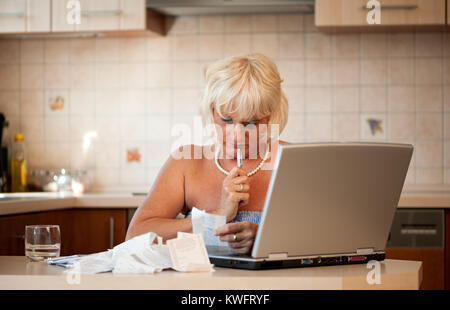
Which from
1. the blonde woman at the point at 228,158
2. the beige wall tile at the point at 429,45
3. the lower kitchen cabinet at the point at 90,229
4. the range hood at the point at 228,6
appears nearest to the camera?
the blonde woman at the point at 228,158

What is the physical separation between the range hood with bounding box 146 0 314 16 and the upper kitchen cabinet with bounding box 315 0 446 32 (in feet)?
0.35

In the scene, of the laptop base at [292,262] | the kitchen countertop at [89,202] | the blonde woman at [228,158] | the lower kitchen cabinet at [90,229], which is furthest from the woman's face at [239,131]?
the lower kitchen cabinet at [90,229]

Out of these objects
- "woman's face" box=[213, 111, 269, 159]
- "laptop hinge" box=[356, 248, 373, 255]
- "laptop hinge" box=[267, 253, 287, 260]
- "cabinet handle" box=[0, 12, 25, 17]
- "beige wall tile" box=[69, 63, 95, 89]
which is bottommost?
"laptop hinge" box=[356, 248, 373, 255]

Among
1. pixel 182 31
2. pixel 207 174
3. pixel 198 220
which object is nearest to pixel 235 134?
pixel 207 174

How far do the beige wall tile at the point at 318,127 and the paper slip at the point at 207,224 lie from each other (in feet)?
6.64

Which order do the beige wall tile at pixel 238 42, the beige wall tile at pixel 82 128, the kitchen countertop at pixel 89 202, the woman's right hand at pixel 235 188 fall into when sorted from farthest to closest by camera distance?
the beige wall tile at pixel 82 128 < the beige wall tile at pixel 238 42 < the kitchen countertop at pixel 89 202 < the woman's right hand at pixel 235 188

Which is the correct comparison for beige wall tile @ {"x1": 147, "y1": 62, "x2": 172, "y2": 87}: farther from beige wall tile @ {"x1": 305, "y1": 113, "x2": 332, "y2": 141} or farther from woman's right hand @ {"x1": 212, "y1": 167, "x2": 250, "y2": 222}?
woman's right hand @ {"x1": 212, "y1": 167, "x2": 250, "y2": 222}

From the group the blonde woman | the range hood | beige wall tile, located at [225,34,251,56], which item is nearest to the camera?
the blonde woman

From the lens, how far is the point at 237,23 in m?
3.41

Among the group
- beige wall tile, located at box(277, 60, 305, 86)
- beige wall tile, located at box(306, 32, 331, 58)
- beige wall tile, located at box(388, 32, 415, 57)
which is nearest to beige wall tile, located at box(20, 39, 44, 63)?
beige wall tile, located at box(277, 60, 305, 86)

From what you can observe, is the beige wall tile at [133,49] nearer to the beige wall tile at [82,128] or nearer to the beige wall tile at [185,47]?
Result: the beige wall tile at [185,47]

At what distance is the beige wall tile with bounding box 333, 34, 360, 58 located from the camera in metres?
3.35

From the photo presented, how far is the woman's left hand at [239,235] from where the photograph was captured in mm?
1329
